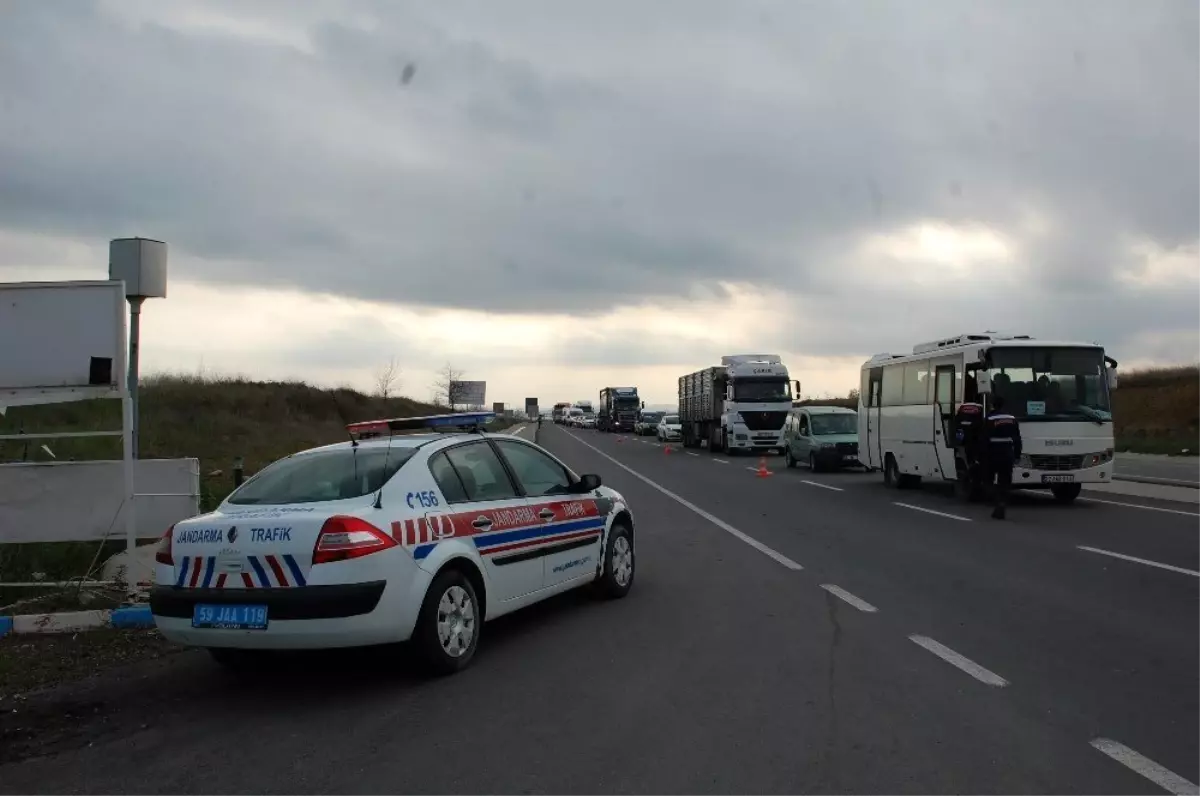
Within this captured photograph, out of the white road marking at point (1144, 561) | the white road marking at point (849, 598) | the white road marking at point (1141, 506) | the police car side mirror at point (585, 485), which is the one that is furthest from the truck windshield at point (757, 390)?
the police car side mirror at point (585, 485)

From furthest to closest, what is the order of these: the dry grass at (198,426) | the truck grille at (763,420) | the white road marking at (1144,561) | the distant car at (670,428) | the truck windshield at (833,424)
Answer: the distant car at (670,428) → the truck grille at (763,420) → the truck windshield at (833,424) → the dry grass at (198,426) → the white road marking at (1144,561)

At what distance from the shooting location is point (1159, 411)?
173ft

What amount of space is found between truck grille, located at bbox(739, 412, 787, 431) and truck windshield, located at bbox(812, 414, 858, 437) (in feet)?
25.7

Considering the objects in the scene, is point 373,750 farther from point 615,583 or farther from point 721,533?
point 721,533

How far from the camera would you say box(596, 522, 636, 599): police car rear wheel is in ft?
29.1

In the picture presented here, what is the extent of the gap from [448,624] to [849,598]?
4.02 m

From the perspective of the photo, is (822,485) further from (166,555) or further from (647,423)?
(647,423)

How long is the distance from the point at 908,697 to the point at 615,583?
11.9 feet

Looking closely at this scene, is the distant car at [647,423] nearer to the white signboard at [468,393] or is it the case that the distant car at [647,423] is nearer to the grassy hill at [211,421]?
the grassy hill at [211,421]

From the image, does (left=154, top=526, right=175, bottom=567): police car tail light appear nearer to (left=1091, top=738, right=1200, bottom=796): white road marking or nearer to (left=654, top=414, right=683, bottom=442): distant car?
(left=1091, top=738, right=1200, bottom=796): white road marking

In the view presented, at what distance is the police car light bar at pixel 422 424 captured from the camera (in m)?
8.08

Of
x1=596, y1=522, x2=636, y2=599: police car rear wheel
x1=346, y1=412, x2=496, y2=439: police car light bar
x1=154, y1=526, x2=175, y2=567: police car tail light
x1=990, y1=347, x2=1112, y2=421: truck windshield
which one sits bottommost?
x1=596, y1=522, x2=636, y2=599: police car rear wheel

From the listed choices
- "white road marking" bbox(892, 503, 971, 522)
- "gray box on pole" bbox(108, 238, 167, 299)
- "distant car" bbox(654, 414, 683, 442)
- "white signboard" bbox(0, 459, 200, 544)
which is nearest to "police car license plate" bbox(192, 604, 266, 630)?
"white signboard" bbox(0, 459, 200, 544)

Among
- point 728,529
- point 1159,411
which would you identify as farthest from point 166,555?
point 1159,411
